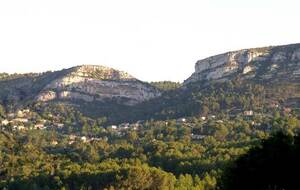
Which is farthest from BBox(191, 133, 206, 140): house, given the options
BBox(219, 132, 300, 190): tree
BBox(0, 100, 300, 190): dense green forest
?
BBox(219, 132, 300, 190): tree

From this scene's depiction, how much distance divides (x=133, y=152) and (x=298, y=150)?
305 feet

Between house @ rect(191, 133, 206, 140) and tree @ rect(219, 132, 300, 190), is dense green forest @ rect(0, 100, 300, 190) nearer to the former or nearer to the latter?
house @ rect(191, 133, 206, 140)

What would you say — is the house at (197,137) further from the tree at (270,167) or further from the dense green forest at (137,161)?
the tree at (270,167)

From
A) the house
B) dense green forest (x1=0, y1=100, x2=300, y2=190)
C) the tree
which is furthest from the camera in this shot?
the house

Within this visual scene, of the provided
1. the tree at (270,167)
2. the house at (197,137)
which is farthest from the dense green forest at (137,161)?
the tree at (270,167)

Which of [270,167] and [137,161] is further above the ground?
[270,167]

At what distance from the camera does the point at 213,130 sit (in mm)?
194375

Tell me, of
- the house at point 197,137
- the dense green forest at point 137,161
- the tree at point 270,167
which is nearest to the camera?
the tree at point 270,167

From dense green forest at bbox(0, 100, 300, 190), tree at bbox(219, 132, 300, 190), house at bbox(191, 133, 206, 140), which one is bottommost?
dense green forest at bbox(0, 100, 300, 190)

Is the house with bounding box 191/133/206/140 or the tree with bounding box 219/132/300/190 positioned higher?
the tree with bounding box 219/132/300/190

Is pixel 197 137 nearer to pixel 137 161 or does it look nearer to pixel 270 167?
pixel 137 161

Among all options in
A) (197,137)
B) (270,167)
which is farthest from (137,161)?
(270,167)

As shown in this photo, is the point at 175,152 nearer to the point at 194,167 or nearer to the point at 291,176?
the point at 194,167

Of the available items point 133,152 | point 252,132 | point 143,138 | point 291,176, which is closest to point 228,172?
point 291,176
